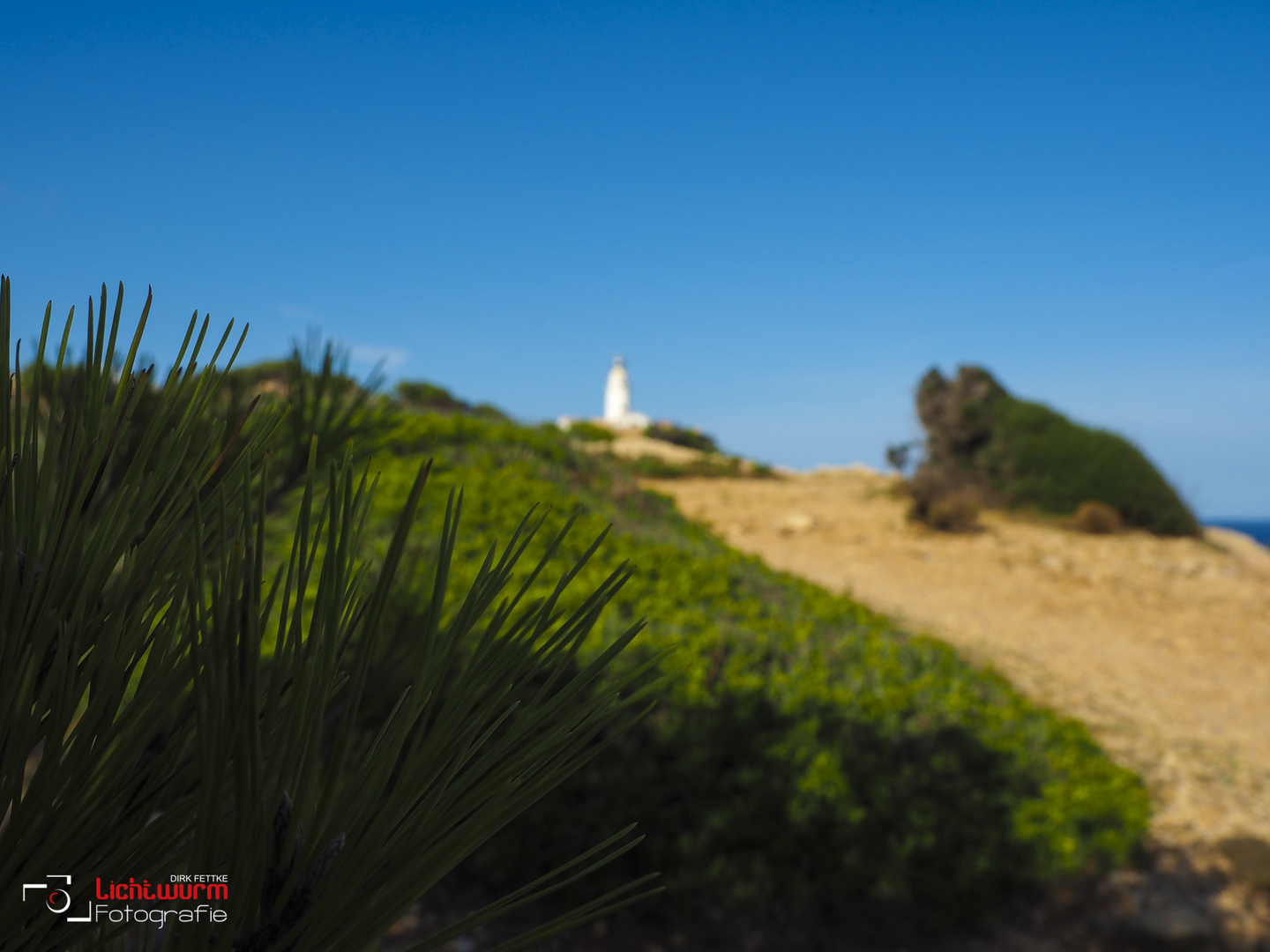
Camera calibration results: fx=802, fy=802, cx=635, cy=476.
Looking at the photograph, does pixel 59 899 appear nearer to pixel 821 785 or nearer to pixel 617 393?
pixel 821 785

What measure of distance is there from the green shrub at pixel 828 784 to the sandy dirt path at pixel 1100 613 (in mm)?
1364

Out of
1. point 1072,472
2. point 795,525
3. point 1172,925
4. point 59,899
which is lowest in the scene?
point 1172,925

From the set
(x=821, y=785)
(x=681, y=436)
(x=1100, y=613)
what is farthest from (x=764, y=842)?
(x=681, y=436)

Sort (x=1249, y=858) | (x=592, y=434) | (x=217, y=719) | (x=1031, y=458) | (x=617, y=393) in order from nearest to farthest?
(x=217, y=719), (x=1249, y=858), (x=1031, y=458), (x=592, y=434), (x=617, y=393)

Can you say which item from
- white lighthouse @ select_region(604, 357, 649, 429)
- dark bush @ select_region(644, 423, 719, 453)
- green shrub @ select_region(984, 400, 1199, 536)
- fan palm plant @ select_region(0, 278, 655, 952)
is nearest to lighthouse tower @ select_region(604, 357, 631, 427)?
white lighthouse @ select_region(604, 357, 649, 429)

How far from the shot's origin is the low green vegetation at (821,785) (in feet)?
11.8

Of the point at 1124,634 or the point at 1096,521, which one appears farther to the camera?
the point at 1096,521

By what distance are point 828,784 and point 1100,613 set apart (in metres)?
7.40

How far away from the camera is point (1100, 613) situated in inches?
370

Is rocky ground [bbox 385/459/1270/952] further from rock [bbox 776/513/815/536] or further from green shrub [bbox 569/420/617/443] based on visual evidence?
green shrub [bbox 569/420/617/443]

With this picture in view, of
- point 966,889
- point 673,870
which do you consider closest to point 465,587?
point 673,870

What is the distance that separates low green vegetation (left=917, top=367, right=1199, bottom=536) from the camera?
1448 centimetres

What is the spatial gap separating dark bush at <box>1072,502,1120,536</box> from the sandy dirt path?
22 cm

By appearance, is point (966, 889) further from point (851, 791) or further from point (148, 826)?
point (148, 826)
